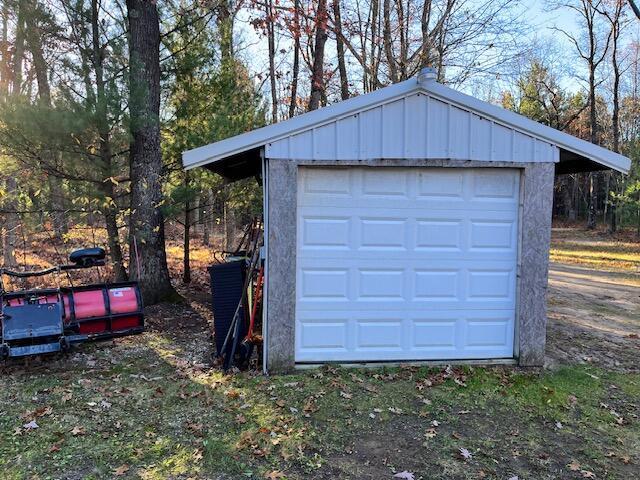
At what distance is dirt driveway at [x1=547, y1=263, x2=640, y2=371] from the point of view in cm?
601

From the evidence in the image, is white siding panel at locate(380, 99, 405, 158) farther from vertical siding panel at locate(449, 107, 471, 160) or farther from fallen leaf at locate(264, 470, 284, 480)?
fallen leaf at locate(264, 470, 284, 480)

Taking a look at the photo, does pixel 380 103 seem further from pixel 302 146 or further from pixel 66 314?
pixel 66 314

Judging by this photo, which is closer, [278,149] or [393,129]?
[278,149]

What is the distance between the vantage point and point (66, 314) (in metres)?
5.37

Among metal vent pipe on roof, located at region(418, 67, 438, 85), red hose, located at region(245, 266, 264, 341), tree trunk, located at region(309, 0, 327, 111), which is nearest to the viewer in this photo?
metal vent pipe on roof, located at region(418, 67, 438, 85)

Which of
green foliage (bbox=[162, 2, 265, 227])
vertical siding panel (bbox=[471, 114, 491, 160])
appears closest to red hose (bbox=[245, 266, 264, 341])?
vertical siding panel (bbox=[471, 114, 491, 160])

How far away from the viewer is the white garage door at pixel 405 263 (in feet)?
17.2

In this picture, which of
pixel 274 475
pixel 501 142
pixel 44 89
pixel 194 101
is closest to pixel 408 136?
pixel 501 142

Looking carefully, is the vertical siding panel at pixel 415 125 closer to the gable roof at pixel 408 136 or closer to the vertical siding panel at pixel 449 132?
the gable roof at pixel 408 136

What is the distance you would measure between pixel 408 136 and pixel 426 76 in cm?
62

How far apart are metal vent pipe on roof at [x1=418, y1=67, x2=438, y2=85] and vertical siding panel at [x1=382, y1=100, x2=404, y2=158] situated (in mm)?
285

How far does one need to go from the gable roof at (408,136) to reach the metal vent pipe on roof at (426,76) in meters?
0.01

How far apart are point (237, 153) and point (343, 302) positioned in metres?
1.93

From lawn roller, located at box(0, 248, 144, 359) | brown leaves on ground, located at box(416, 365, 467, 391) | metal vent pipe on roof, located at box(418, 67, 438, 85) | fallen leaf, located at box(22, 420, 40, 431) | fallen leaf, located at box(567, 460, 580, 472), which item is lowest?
fallen leaf, located at box(567, 460, 580, 472)
